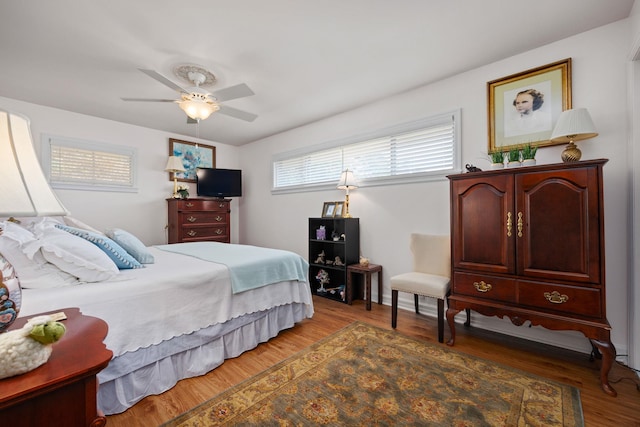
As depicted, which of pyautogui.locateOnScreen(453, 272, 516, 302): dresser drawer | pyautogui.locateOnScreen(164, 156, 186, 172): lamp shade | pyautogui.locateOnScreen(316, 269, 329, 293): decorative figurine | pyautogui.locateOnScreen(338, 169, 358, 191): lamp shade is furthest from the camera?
pyautogui.locateOnScreen(164, 156, 186, 172): lamp shade

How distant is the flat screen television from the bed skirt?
320 cm

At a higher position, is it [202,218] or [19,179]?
[19,179]

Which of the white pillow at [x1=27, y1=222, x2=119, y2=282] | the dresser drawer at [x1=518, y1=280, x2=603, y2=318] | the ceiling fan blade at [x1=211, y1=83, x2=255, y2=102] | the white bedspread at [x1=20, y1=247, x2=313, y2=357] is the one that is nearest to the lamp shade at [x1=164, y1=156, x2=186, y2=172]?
the ceiling fan blade at [x1=211, y1=83, x2=255, y2=102]

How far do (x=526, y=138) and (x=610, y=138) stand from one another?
1.75 feet

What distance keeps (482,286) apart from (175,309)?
2316mm

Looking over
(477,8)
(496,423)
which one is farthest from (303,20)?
(496,423)

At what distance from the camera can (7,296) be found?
0.80 metres

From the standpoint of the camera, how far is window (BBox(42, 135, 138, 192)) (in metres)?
3.65

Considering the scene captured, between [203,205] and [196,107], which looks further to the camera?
[203,205]

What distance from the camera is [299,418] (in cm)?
151

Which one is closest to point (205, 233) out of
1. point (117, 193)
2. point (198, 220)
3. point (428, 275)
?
point (198, 220)

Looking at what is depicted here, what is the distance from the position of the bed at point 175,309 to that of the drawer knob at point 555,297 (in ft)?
6.46

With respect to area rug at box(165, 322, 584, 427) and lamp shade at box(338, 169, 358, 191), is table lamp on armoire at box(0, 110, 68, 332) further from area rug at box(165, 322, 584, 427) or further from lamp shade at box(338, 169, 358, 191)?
lamp shade at box(338, 169, 358, 191)

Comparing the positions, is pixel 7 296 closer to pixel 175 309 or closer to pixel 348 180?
pixel 175 309
